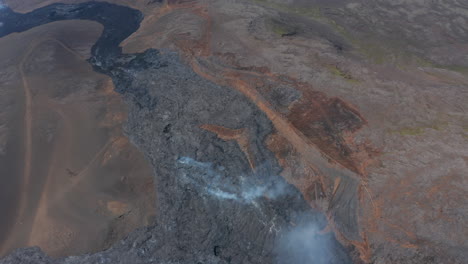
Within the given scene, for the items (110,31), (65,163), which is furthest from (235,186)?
(110,31)

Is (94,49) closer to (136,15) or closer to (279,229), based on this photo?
(136,15)

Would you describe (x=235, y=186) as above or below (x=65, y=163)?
below

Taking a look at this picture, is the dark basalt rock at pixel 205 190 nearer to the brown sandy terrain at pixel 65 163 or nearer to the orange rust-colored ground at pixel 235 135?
the orange rust-colored ground at pixel 235 135

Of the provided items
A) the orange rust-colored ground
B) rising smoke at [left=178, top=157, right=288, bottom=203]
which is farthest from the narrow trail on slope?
the orange rust-colored ground

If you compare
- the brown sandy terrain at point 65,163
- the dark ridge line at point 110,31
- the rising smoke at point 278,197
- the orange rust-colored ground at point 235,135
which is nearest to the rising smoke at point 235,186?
the rising smoke at point 278,197

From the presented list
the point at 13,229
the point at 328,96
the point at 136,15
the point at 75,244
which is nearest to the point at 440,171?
the point at 328,96

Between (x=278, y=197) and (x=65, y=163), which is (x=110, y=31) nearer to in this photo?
(x=65, y=163)
